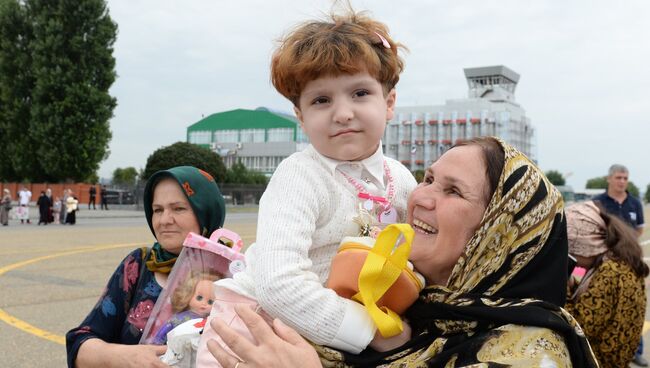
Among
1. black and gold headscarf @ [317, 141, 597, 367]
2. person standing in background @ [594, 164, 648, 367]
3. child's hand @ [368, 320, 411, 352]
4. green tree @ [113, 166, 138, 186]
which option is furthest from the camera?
green tree @ [113, 166, 138, 186]

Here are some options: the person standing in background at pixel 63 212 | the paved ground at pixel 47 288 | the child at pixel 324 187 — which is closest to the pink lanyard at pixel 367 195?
the child at pixel 324 187

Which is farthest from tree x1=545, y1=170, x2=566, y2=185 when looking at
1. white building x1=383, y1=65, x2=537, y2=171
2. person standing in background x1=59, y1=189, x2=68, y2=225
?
person standing in background x1=59, y1=189, x2=68, y2=225

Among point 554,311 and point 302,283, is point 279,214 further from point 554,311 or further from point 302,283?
point 554,311

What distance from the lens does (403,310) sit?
1.63m

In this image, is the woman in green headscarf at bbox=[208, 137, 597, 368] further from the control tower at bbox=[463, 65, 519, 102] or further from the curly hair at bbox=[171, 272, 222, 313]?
the control tower at bbox=[463, 65, 519, 102]

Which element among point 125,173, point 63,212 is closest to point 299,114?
point 63,212

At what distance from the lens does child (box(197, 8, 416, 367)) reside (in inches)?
61.7

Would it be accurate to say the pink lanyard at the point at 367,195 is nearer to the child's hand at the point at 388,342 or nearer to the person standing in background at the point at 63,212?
the child's hand at the point at 388,342

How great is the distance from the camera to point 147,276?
2400mm

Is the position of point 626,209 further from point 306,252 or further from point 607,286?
point 306,252

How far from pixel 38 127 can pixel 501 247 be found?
1629 inches

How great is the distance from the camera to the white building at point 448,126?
93500 mm

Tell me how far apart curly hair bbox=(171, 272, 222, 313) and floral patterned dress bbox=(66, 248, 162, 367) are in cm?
20

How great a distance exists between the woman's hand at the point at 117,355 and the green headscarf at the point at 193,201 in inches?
15.1
